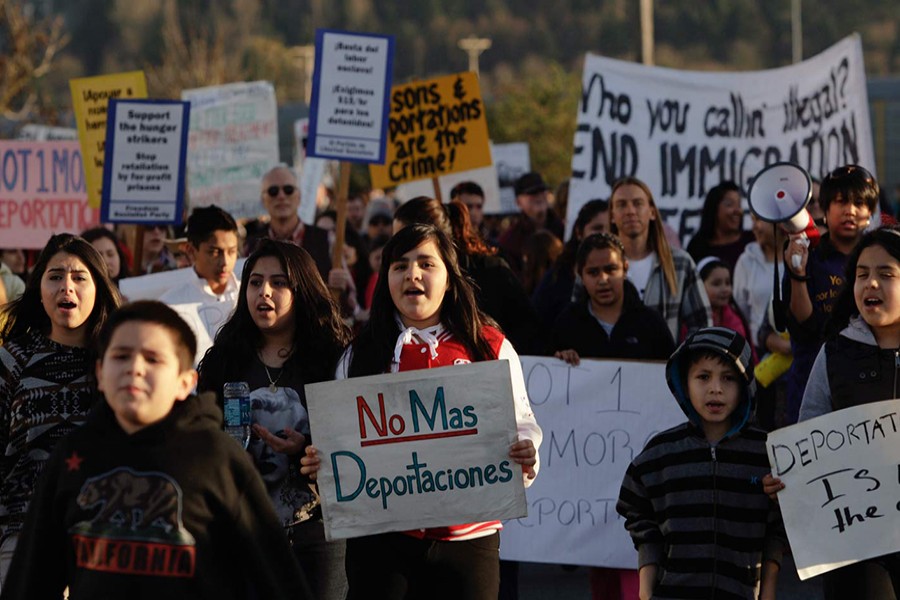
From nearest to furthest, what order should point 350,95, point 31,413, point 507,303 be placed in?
1. point 31,413
2. point 507,303
3. point 350,95

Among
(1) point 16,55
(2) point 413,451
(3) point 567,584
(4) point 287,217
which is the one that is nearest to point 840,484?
(2) point 413,451

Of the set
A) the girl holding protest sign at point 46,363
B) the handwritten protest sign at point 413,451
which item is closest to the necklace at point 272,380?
the handwritten protest sign at point 413,451

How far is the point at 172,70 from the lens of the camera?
126ft

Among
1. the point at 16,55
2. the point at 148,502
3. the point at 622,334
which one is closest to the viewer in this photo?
the point at 148,502

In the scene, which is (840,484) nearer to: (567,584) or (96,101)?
(567,584)

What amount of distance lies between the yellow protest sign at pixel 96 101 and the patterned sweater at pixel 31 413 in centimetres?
604

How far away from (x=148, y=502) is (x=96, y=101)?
781 centimetres

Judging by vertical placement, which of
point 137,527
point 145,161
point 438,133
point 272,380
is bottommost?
Answer: point 137,527

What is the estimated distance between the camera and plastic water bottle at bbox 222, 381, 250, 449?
4879 millimetres

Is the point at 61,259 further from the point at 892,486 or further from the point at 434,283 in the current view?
the point at 892,486

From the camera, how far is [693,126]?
36.5ft

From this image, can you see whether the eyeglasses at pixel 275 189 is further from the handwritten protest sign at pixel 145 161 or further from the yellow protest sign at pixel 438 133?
the yellow protest sign at pixel 438 133

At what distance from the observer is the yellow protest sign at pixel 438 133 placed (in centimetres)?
1092

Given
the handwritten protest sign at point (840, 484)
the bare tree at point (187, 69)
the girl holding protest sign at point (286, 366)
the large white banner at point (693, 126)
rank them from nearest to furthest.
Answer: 1. the handwritten protest sign at point (840, 484)
2. the girl holding protest sign at point (286, 366)
3. the large white banner at point (693, 126)
4. the bare tree at point (187, 69)
